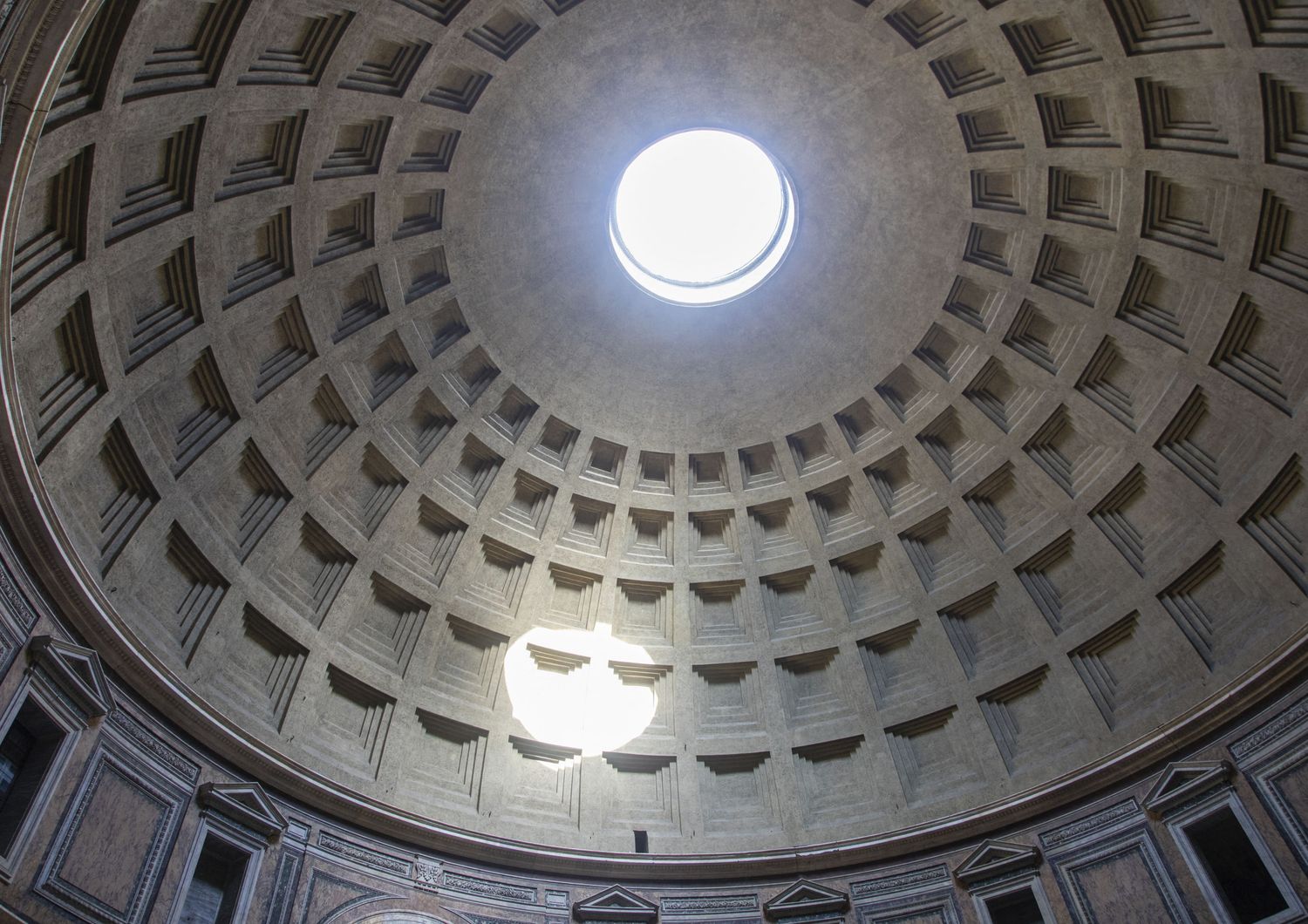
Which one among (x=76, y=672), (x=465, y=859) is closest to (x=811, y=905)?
(x=465, y=859)

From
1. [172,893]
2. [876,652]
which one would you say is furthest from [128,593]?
[876,652]

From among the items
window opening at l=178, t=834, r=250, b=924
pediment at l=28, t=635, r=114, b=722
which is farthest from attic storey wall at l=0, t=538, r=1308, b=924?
window opening at l=178, t=834, r=250, b=924

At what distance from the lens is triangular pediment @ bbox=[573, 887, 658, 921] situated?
68.7 ft

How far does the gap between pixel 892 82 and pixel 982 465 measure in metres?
9.74

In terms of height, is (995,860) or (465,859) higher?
(465,859)

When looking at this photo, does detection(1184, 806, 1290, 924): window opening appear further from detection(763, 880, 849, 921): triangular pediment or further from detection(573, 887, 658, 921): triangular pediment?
detection(573, 887, 658, 921): triangular pediment

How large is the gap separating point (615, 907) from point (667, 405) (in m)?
12.9

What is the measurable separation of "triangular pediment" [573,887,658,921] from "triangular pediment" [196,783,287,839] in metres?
6.51

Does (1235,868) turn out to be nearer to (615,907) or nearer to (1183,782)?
(1183,782)

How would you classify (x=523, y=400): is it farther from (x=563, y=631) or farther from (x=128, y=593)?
(x=128, y=593)

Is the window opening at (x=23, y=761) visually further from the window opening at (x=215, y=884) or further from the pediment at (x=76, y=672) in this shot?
the window opening at (x=215, y=884)

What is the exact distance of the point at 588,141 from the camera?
24172 millimetres

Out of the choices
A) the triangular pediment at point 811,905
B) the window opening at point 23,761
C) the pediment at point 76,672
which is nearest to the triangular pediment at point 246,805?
the pediment at point 76,672

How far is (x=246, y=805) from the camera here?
1814 centimetres
